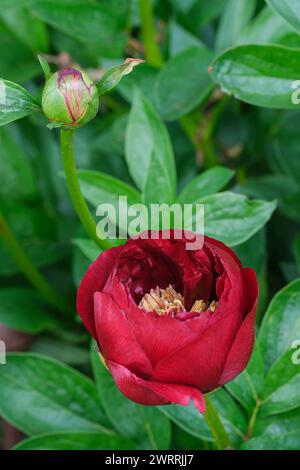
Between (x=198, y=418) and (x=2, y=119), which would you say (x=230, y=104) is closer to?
(x=198, y=418)

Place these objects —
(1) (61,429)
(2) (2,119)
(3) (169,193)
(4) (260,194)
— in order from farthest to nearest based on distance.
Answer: (4) (260,194)
(1) (61,429)
(3) (169,193)
(2) (2,119)

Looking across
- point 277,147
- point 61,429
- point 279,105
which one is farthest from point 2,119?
point 277,147

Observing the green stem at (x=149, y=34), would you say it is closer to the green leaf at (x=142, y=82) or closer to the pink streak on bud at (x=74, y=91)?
the green leaf at (x=142, y=82)

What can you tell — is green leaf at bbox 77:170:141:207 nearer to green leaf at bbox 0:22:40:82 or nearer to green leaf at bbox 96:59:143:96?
green leaf at bbox 96:59:143:96

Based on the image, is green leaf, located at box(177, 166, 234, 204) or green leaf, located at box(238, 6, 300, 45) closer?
green leaf, located at box(177, 166, 234, 204)

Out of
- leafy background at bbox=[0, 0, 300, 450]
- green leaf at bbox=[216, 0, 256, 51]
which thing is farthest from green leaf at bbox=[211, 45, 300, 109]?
green leaf at bbox=[216, 0, 256, 51]

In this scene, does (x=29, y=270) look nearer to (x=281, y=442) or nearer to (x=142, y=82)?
(x=142, y=82)

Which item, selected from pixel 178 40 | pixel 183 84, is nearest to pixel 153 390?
pixel 183 84
